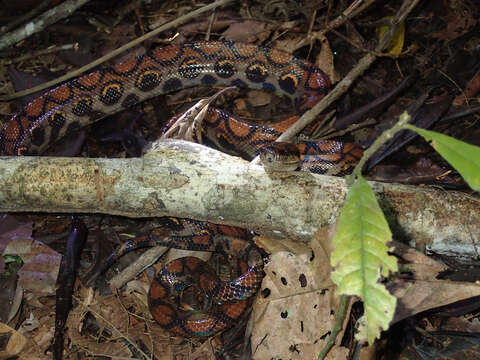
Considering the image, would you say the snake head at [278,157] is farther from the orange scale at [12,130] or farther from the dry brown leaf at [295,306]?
the orange scale at [12,130]

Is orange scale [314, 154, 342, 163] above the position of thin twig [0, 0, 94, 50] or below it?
below

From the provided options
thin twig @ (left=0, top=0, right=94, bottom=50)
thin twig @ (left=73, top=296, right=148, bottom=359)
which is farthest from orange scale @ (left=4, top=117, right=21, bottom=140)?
thin twig @ (left=73, top=296, right=148, bottom=359)

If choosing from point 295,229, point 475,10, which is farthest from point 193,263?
point 475,10

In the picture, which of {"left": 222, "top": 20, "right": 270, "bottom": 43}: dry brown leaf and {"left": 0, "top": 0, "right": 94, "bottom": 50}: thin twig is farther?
{"left": 222, "top": 20, "right": 270, "bottom": 43}: dry brown leaf

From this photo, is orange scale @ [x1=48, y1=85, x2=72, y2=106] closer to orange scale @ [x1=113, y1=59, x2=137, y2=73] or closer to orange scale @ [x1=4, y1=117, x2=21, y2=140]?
orange scale @ [x1=4, y1=117, x2=21, y2=140]

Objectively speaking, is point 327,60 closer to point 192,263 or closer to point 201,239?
point 201,239

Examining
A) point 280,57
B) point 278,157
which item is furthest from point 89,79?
point 278,157

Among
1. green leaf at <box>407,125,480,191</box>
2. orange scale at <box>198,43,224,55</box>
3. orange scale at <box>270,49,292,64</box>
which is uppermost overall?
green leaf at <box>407,125,480,191</box>
